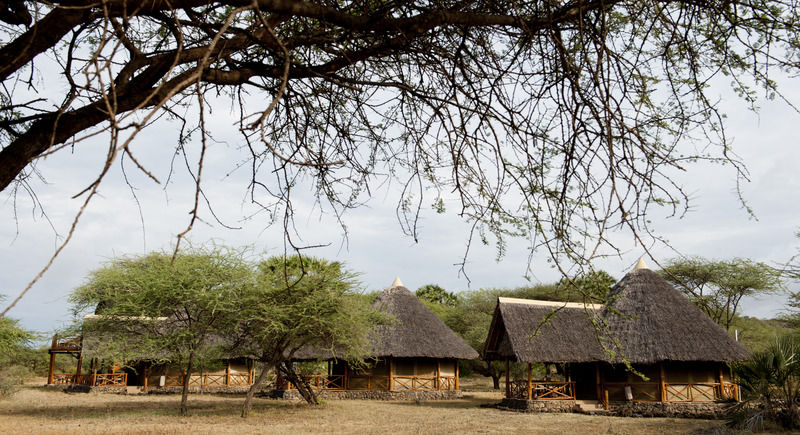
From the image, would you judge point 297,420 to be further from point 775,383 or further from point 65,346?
point 65,346

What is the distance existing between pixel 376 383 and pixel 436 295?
19.1 meters

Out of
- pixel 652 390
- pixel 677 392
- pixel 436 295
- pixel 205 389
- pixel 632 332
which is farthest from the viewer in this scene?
pixel 436 295

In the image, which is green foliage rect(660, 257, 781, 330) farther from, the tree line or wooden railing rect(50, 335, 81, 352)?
wooden railing rect(50, 335, 81, 352)

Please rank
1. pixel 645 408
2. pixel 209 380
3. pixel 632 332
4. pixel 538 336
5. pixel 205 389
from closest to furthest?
1. pixel 645 408
2. pixel 632 332
3. pixel 538 336
4. pixel 205 389
5. pixel 209 380

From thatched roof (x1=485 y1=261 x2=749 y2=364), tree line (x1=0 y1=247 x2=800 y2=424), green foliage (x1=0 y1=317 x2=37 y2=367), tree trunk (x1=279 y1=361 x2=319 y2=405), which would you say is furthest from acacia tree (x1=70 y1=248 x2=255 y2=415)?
thatched roof (x1=485 y1=261 x2=749 y2=364)

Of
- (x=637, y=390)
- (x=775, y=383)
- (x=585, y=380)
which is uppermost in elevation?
(x=775, y=383)

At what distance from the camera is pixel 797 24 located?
8.02 ft

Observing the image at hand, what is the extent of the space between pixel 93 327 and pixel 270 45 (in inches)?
571

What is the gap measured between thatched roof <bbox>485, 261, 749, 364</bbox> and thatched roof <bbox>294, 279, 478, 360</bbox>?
2.72 meters

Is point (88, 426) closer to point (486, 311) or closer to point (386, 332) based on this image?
point (386, 332)

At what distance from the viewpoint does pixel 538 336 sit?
666 inches

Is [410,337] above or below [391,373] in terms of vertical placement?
above

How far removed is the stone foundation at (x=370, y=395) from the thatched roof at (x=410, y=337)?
4.25 ft

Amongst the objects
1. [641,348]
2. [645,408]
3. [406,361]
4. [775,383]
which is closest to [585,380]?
[641,348]
